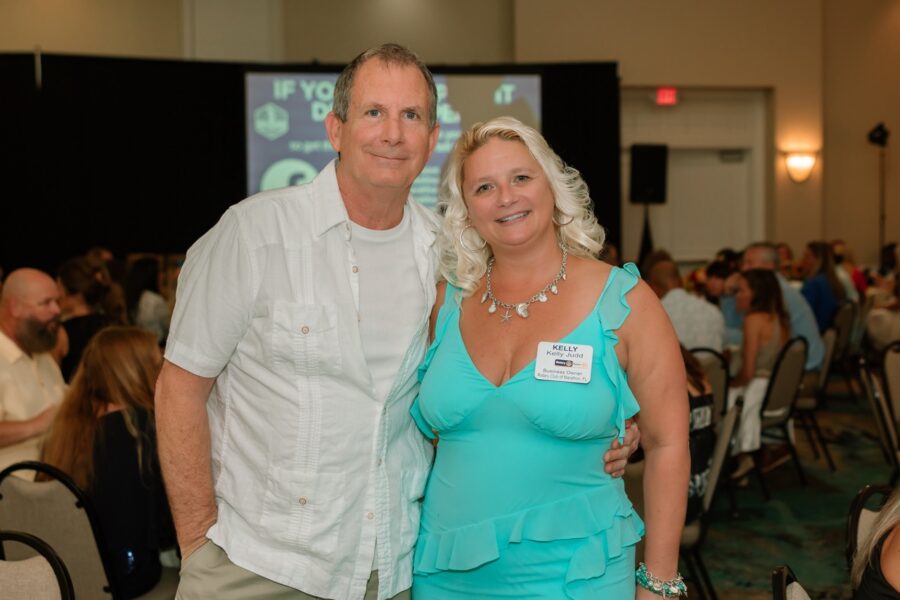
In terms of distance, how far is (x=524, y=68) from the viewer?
36.4 ft

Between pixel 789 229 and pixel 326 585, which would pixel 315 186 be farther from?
pixel 789 229

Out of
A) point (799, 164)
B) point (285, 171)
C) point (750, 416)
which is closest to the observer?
point (750, 416)

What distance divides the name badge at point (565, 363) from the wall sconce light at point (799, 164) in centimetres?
1227

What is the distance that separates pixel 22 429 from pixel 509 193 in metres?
2.71

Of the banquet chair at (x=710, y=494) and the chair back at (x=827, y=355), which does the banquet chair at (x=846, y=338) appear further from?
the banquet chair at (x=710, y=494)

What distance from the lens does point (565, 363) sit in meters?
2.13

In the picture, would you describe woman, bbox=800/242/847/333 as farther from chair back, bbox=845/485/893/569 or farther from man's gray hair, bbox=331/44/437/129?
man's gray hair, bbox=331/44/437/129

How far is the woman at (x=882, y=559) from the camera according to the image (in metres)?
2.04

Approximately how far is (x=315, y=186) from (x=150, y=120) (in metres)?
9.14

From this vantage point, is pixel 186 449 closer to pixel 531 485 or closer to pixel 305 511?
pixel 305 511

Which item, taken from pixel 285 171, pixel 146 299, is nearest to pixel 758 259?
pixel 146 299

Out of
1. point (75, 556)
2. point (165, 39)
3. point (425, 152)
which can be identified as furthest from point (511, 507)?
point (165, 39)

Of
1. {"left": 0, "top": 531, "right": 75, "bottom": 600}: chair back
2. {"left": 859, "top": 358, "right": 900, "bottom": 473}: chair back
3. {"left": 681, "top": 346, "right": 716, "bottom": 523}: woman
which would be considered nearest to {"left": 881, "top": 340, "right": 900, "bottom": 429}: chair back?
{"left": 859, "top": 358, "right": 900, "bottom": 473}: chair back

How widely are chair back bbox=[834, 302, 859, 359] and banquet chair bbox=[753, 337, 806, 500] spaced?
9.60 ft
